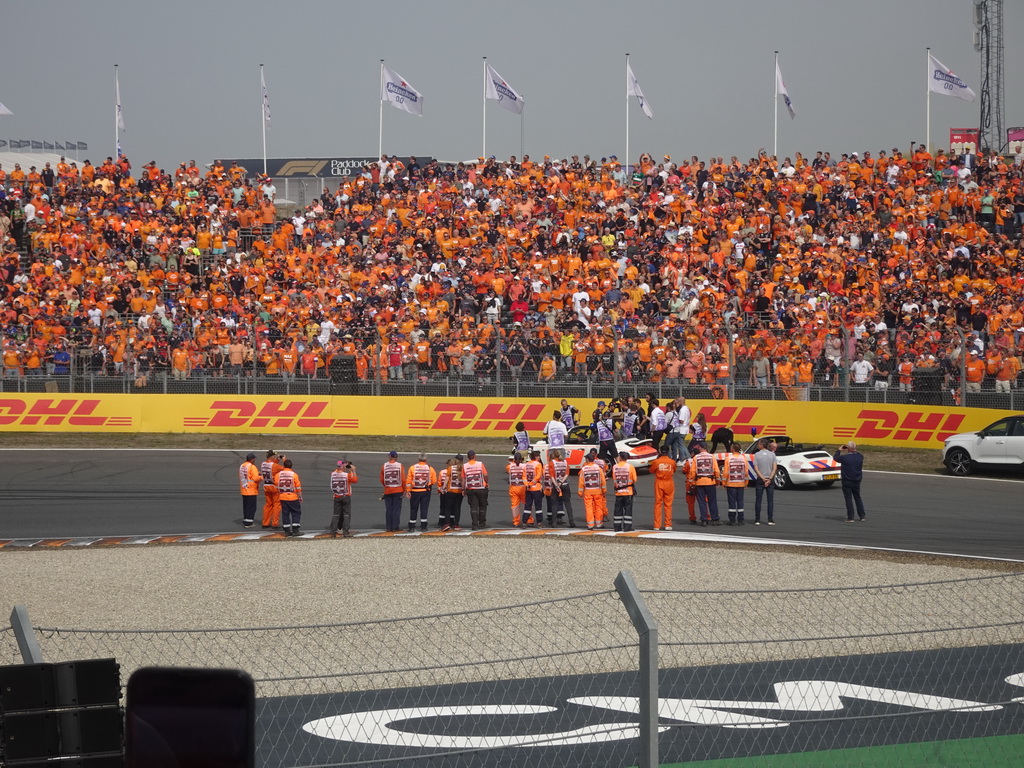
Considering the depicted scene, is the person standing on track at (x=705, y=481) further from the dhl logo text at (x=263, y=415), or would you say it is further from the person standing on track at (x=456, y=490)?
the dhl logo text at (x=263, y=415)

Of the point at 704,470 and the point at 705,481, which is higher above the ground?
the point at 704,470

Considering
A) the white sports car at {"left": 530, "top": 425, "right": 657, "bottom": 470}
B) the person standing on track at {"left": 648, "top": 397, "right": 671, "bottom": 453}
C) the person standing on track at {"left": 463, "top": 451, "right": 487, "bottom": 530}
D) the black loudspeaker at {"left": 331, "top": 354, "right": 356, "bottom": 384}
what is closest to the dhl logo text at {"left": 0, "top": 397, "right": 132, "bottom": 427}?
the black loudspeaker at {"left": 331, "top": 354, "right": 356, "bottom": 384}

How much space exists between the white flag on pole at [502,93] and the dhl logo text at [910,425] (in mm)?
22377

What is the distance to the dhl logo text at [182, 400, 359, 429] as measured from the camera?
1191 inches

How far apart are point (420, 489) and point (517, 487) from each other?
1.58 m

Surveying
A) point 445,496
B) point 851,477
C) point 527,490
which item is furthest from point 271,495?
point 851,477

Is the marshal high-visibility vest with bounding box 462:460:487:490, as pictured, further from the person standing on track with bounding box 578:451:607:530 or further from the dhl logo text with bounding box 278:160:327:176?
the dhl logo text with bounding box 278:160:327:176

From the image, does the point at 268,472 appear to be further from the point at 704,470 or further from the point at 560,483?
the point at 704,470

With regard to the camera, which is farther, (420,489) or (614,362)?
(614,362)

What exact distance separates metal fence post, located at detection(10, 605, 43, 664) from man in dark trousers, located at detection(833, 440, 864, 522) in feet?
50.9

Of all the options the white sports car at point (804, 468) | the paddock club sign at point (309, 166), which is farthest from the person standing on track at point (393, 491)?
the paddock club sign at point (309, 166)

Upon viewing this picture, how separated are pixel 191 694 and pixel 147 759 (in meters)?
0.20

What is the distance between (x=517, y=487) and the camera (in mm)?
19516

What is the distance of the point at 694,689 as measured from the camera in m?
9.10
